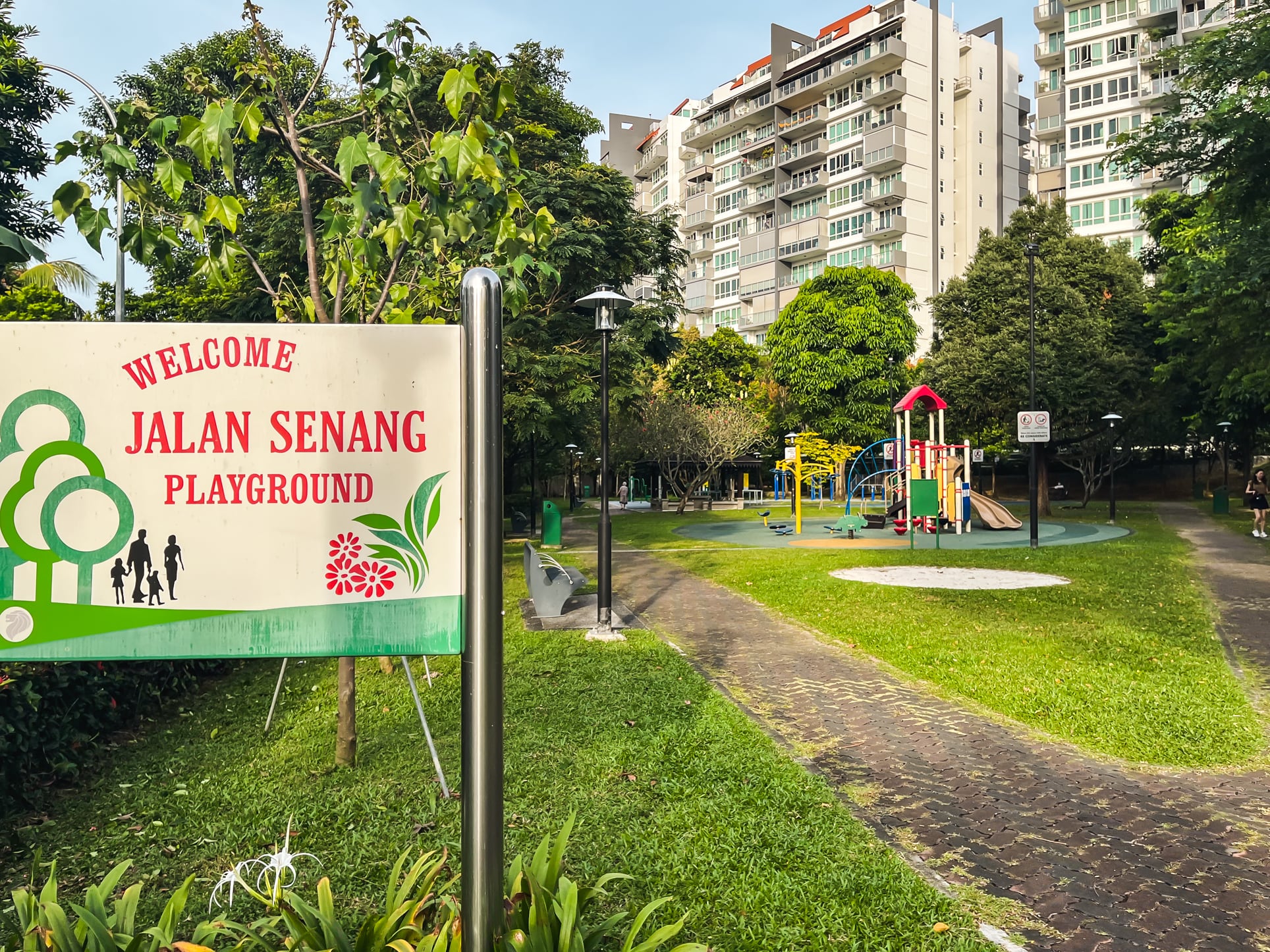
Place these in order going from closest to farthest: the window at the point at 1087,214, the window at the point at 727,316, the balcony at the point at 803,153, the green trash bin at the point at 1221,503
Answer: the green trash bin at the point at 1221,503 → the window at the point at 1087,214 → the balcony at the point at 803,153 → the window at the point at 727,316

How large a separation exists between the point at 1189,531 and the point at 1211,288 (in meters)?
13.7

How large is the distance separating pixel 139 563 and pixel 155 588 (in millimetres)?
81

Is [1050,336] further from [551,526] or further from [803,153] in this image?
[803,153]

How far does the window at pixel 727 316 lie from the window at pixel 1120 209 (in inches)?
1002

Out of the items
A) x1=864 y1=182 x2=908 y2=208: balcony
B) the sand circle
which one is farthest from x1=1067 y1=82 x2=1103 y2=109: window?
the sand circle

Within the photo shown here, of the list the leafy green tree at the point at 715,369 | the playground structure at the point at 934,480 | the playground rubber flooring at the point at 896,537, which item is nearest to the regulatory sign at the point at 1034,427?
the playground rubber flooring at the point at 896,537

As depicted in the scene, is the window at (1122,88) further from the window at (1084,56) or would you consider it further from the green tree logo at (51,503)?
the green tree logo at (51,503)

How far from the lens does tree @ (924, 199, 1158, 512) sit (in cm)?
3212

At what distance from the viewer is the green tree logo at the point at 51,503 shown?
8.19 feet

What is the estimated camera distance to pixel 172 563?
2541 mm

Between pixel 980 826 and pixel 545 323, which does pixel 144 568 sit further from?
pixel 545 323

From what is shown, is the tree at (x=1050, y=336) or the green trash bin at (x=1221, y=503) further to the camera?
the green trash bin at (x=1221, y=503)

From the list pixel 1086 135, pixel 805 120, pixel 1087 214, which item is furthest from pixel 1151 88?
pixel 805 120

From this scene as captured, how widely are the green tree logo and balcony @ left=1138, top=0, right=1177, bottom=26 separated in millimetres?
62156
